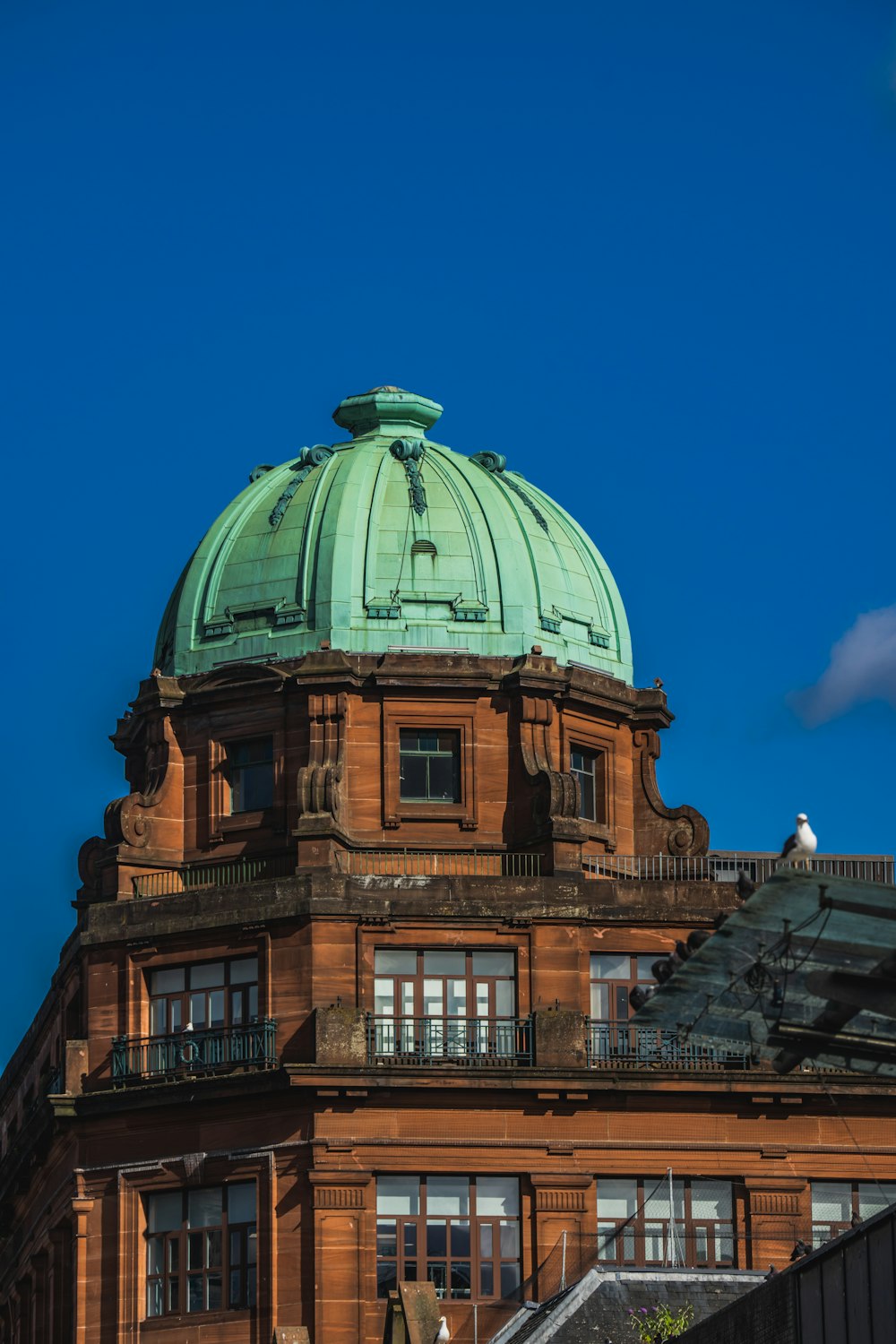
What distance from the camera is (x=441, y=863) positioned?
105 meters

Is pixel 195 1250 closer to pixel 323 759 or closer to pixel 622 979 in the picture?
pixel 622 979

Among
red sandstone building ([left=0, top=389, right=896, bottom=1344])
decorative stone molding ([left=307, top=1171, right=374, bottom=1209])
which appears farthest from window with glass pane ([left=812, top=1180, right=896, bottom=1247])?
decorative stone molding ([left=307, top=1171, right=374, bottom=1209])

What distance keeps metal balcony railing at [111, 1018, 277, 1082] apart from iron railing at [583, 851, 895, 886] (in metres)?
11.7

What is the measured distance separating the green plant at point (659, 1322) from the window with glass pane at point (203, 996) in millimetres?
17943

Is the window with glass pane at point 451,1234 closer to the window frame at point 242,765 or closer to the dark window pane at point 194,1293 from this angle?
the dark window pane at point 194,1293

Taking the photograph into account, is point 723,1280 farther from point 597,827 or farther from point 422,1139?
point 597,827

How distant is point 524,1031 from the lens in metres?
101

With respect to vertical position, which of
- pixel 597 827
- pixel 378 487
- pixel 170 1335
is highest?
pixel 378 487

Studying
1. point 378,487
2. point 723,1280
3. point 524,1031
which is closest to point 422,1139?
point 524,1031

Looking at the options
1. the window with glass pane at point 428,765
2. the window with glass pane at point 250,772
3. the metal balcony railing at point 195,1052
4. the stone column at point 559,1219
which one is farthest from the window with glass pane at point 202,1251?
the window with glass pane at point 428,765

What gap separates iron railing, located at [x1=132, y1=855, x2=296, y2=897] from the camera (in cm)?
10494

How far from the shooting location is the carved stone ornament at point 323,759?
4090 inches

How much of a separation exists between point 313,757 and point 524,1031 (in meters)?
10.6

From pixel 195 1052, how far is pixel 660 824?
1666 centimetres
